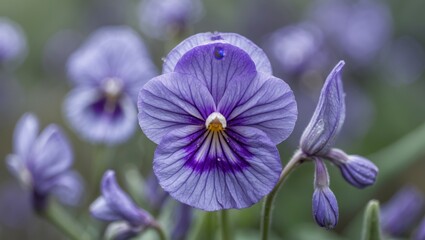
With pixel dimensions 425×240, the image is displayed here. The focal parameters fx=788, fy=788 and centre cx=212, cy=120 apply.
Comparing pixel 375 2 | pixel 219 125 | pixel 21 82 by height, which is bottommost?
pixel 219 125

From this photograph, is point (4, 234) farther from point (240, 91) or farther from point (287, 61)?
point (240, 91)

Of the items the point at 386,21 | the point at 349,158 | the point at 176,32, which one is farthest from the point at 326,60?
the point at 349,158

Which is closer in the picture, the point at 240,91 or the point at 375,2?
the point at 240,91

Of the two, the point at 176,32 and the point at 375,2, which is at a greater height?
the point at 375,2

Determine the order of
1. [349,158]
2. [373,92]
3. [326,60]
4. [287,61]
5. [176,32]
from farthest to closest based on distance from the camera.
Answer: [373,92] < [326,60] < [287,61] < [176,32] < [349,158]

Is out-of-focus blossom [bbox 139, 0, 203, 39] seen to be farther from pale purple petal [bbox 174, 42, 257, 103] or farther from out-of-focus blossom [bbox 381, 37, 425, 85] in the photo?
out-of-focus blossom [bbox 381, 37, 425, 85]

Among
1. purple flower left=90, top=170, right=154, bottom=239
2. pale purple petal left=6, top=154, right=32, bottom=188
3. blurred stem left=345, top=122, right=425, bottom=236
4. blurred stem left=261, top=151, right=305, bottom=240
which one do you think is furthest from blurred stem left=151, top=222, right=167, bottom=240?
blurred stem left=345, top=122, right=425, bottom=236

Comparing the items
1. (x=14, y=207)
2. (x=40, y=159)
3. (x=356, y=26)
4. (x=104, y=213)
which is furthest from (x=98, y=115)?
(x=356, y=26)
